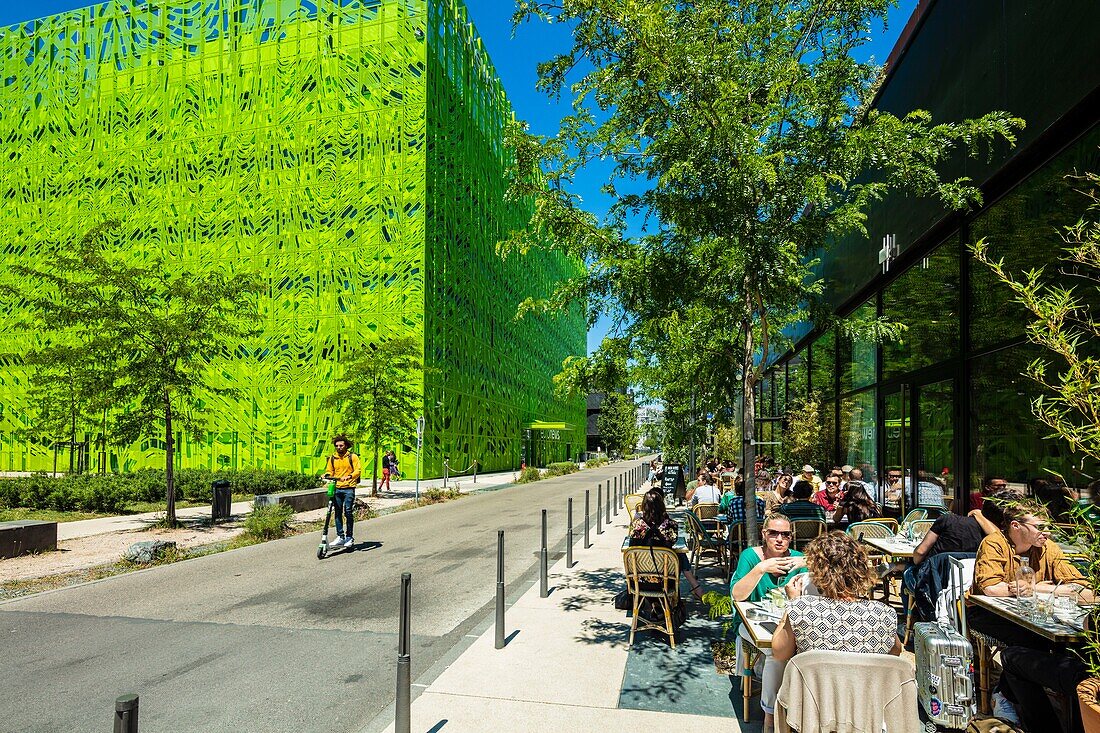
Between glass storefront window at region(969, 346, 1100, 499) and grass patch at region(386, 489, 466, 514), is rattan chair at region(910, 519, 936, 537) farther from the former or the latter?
grass patch at region(386, 489, 466, 514)

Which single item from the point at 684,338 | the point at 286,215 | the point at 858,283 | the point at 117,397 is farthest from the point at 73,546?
the point at 286,215

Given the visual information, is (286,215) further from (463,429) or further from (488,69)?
(488,69)

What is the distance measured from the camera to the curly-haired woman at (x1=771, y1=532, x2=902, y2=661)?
372 centimetres

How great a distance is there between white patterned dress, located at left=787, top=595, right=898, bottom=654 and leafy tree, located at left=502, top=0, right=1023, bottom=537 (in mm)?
2956

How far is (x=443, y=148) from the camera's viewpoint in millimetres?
37969

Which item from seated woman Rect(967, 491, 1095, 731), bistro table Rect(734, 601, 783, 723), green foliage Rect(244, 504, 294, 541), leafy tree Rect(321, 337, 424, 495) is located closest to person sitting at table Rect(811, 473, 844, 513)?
seated woman Rect(967, 491, 1095, 731)

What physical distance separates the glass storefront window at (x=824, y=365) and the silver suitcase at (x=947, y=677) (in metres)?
15.0

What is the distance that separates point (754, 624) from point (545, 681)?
2030mm

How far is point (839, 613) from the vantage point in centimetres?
378

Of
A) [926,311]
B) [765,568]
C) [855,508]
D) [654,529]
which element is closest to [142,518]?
[654,529]

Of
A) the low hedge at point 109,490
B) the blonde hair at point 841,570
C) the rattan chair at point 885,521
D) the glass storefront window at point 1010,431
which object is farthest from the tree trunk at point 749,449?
the low hedge at point 109,490

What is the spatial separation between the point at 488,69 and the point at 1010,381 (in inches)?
1772

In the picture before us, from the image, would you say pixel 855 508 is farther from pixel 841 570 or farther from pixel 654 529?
pixel 841 570

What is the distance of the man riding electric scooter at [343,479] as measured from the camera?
39.6 ft
